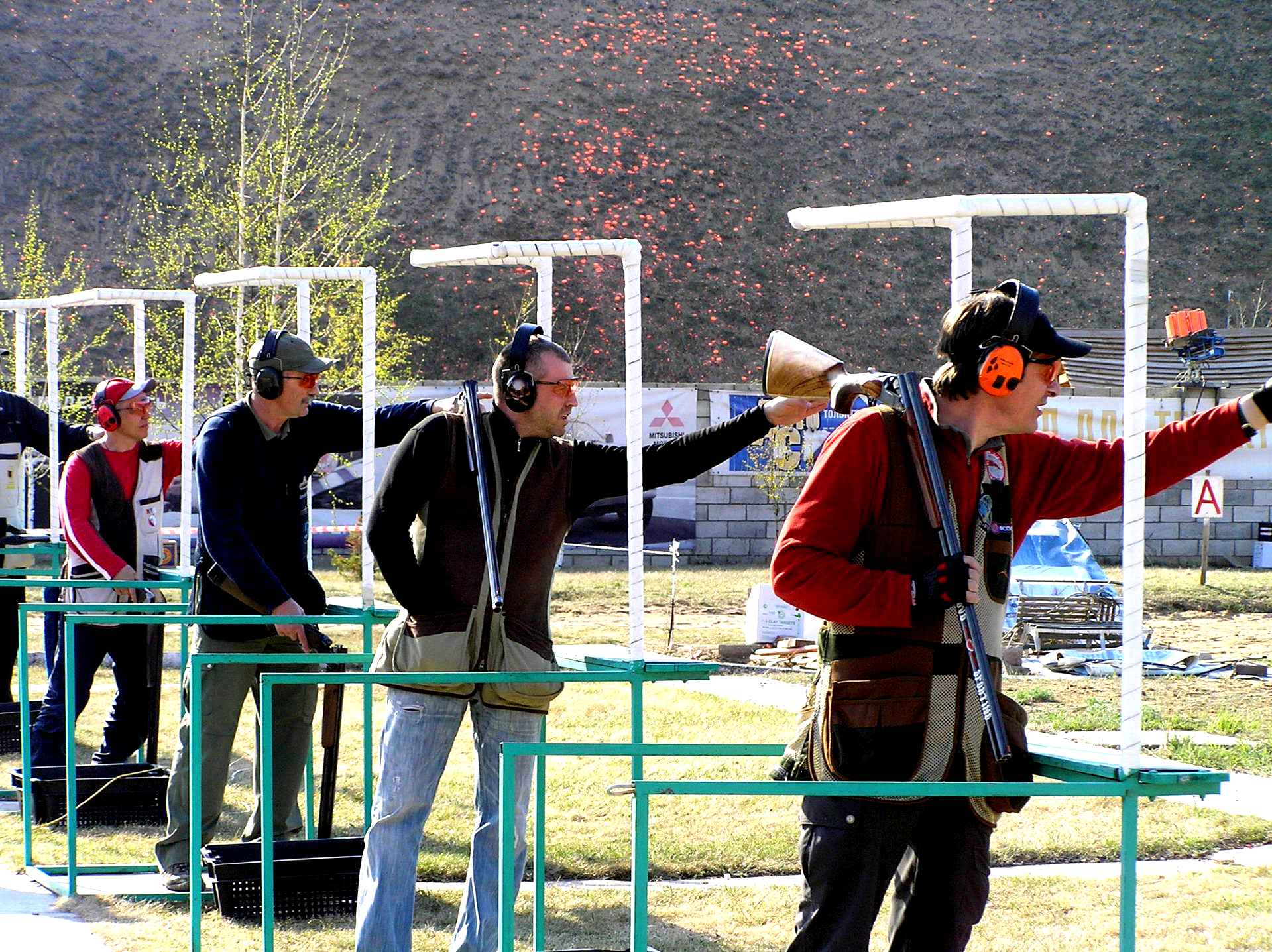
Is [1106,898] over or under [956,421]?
under

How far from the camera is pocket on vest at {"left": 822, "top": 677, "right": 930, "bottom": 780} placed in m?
3.15

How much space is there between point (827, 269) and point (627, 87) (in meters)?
7.49

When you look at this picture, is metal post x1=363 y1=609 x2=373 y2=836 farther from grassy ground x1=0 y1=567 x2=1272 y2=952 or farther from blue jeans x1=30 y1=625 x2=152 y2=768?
blue jeans x1=30 y1=625 x2=152 y2=768

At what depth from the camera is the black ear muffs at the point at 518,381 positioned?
4363 millimetres

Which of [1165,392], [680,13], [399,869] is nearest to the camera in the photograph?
[399,869]

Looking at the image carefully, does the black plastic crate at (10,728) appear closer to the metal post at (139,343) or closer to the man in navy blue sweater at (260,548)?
the metal post at (139,343)

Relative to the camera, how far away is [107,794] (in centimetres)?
718

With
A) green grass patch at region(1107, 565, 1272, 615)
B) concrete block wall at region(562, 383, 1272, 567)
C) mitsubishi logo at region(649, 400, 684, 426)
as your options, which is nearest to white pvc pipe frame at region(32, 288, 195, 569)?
green grass patch at region(1107, 565, 1272, 615)

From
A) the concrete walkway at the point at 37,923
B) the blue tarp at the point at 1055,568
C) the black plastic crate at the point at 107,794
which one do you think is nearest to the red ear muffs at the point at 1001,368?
A: the concrete walkway at the point at 37,923

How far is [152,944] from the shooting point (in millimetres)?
5402

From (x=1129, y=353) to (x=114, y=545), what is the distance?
5.66m

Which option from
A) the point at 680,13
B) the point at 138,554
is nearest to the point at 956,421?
the point at 138,554

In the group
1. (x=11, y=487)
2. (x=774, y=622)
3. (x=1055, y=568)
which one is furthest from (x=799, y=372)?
(x=1055, y=568)

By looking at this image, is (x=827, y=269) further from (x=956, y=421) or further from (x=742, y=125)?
(x=956, y=421)
